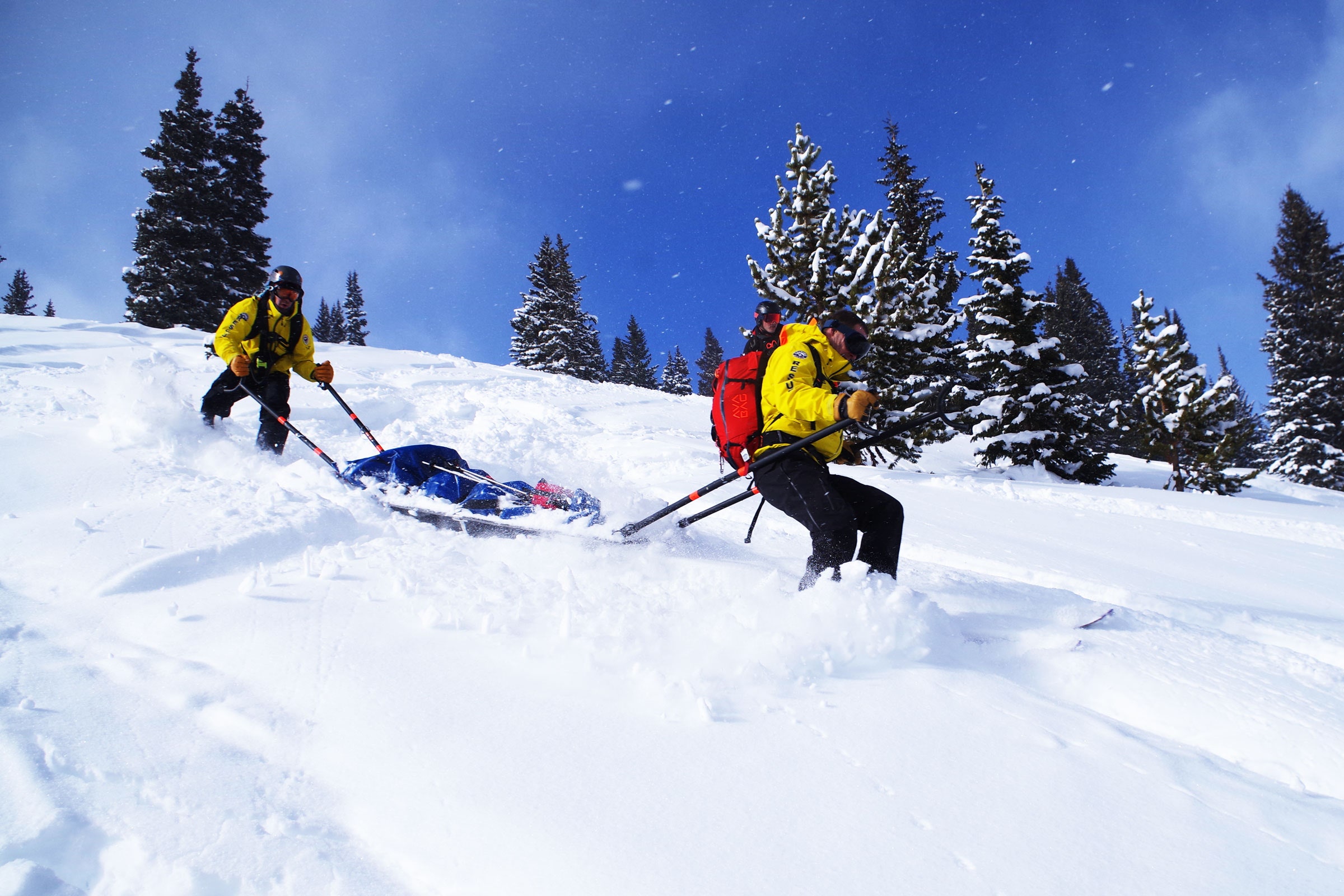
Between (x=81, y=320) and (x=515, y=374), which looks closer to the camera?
(x=81, y=320)

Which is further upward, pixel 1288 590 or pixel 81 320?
pixel 81 320

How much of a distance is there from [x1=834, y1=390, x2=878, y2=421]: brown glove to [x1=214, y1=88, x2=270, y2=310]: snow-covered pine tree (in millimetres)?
31172

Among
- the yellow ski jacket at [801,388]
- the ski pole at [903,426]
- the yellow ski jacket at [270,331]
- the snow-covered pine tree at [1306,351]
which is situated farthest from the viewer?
the snow-covered pine tree at [1306,351]

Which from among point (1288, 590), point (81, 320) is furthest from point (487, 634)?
point (81, 320)

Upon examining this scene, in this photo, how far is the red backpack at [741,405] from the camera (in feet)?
11.5

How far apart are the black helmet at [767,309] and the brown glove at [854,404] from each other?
91 cm

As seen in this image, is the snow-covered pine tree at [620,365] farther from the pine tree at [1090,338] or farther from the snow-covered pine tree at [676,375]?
the pine tree at [1090,338]

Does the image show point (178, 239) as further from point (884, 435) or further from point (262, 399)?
point (884, 435)

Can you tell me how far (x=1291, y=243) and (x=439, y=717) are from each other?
41.3 m

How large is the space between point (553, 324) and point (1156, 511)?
103ft

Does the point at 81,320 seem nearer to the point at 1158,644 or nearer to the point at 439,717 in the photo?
the point at 439,717

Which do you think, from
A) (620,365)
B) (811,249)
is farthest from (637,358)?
(811,249)

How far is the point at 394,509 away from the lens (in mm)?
4137

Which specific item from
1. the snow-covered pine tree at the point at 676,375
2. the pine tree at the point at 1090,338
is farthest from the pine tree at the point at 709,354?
the pine tree at the point at 1090,338
